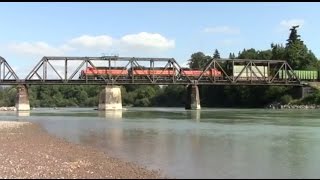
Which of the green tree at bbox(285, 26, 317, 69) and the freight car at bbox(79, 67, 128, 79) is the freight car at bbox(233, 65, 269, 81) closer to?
the green tree at bbox(285, 26, 317, 69)

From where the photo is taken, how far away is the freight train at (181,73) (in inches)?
6191

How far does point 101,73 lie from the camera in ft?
515

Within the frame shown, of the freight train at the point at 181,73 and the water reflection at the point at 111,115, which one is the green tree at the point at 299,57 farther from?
the water reflection at the point at 111,115

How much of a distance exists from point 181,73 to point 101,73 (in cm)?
2695

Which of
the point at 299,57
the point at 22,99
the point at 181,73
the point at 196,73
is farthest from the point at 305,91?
the point at 22,99

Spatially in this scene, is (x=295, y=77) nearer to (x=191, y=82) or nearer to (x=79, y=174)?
(x=191, y=82)

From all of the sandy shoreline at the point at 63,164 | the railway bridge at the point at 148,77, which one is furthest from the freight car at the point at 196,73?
the sandy shoreline at the point at 63,164

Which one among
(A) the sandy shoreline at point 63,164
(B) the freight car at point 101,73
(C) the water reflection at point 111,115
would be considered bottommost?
(C) the water reflection at point 111,115

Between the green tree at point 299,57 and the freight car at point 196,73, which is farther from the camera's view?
the green tree at point 299,57

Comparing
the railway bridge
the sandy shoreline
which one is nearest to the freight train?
the railway bridge

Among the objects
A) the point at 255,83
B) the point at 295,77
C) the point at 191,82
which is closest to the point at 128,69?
the point at 191,82

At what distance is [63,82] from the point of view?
510 ft

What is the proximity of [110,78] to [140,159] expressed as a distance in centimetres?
12802

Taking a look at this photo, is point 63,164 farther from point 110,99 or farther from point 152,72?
point 152,72
